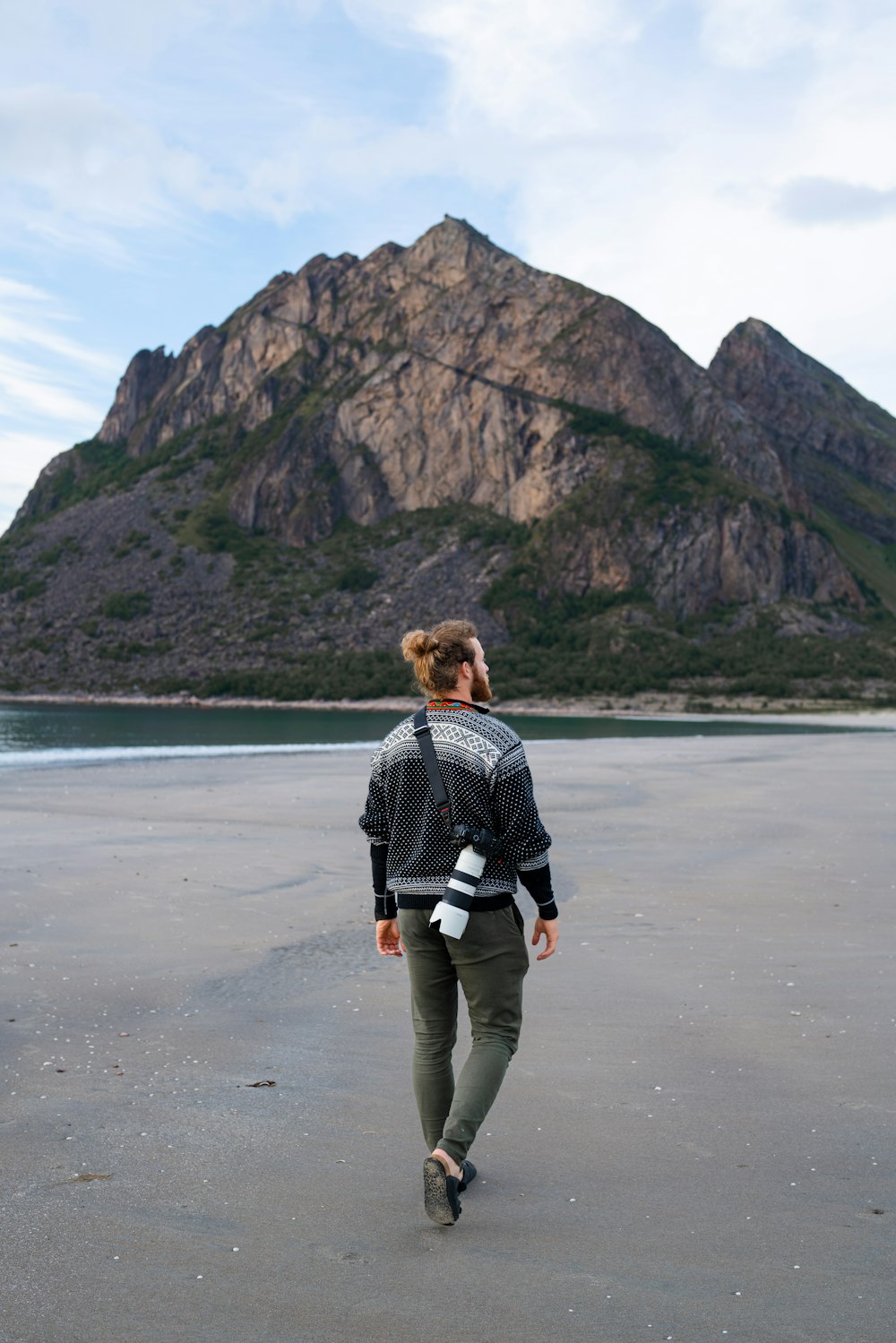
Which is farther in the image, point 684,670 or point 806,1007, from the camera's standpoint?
point 684,670

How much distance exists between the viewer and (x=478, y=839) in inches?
167

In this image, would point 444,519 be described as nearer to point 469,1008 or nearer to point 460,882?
point 469,1008

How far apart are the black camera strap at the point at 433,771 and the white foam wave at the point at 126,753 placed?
2563cm

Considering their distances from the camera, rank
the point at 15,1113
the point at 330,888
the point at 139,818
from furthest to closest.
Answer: the point at 139,818
the point at 330,888
the point at 15,1113

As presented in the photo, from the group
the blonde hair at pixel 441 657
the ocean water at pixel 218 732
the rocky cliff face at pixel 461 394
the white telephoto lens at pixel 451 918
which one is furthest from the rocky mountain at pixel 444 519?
the white telephoto lens at pixel 451 918

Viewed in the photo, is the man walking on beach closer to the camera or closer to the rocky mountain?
the camera

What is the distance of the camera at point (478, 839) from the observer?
4.23 metres

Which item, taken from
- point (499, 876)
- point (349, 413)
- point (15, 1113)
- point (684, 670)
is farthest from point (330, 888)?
point (349, 413)

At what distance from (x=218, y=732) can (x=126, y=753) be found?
74.9 feet

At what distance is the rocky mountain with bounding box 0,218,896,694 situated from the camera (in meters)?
126

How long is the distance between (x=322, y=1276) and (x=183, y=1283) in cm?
43

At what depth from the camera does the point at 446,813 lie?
14.3ft

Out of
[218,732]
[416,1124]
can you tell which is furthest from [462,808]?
[218,732]

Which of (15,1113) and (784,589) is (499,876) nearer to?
(15,1113)
